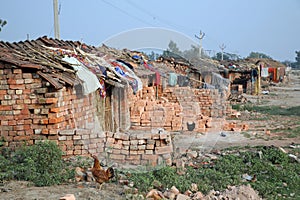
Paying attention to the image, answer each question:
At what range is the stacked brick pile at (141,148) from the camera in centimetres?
578

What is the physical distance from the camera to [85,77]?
6410mm

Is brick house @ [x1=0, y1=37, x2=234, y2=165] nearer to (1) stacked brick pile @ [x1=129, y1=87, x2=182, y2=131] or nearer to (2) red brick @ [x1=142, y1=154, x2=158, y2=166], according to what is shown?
(2) red brick @ [x1=142, y1=154, x2=158, y2=166]

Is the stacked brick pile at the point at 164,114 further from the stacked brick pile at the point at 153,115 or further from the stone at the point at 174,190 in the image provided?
the stone at the point at 174,190

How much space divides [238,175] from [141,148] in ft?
5.60

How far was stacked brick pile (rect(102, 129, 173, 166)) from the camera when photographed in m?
5.78

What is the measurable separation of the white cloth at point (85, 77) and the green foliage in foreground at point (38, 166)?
1372 mm

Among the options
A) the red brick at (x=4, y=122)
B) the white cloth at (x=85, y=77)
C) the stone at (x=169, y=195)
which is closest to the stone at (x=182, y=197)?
the stone at (x=169, y=195)

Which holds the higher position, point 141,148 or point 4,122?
point 4,122

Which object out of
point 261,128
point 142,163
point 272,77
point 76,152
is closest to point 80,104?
point 76,152

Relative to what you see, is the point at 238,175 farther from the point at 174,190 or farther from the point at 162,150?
the point at 174,190

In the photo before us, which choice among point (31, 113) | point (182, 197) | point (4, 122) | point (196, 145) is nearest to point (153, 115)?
point (196, 145)

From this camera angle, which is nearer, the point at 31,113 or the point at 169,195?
the point at 169,195

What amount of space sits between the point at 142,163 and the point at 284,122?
25.3ft

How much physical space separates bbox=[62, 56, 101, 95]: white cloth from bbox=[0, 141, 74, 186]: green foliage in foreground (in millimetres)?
1372
